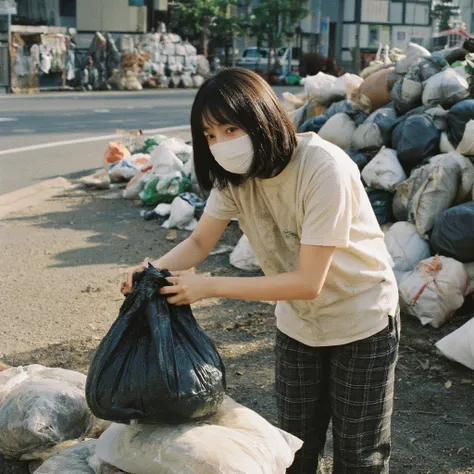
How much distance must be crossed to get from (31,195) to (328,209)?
22.9 feet

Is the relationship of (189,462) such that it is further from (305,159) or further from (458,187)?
(458,187)

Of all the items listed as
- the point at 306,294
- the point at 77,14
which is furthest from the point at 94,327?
the point at 77,14

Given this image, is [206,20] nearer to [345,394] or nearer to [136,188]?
[136,188]

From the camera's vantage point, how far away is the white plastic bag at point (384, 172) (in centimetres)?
591

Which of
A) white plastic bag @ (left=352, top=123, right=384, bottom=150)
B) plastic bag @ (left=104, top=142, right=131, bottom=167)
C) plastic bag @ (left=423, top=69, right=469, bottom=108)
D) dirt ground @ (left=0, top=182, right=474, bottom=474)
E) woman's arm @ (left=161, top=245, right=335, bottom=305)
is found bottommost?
dirt ground @ (left=0, top=182, right=474, bottom=474)

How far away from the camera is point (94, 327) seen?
187 inches

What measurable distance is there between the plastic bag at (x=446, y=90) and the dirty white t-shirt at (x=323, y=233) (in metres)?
4.41

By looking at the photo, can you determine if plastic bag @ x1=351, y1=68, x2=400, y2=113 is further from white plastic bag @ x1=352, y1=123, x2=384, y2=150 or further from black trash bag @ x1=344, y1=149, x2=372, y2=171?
black trash bag @ x1=344, y1=149, x2=372, y2=171

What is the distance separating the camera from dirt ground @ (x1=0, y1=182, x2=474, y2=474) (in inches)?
141

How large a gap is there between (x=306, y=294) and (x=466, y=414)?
196cm

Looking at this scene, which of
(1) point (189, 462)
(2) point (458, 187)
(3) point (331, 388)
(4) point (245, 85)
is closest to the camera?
(4) point (245, 85)

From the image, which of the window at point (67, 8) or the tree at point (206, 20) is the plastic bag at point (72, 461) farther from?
the tree at point (206, 20)

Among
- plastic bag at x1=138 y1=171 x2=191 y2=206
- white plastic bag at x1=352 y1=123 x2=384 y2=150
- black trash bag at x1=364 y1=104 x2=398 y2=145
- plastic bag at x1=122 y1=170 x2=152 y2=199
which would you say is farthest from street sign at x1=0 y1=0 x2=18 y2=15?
white plastic bag at x1=352 y1=123 x2=384 y2=150

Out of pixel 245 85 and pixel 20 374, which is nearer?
pixel 245 85
